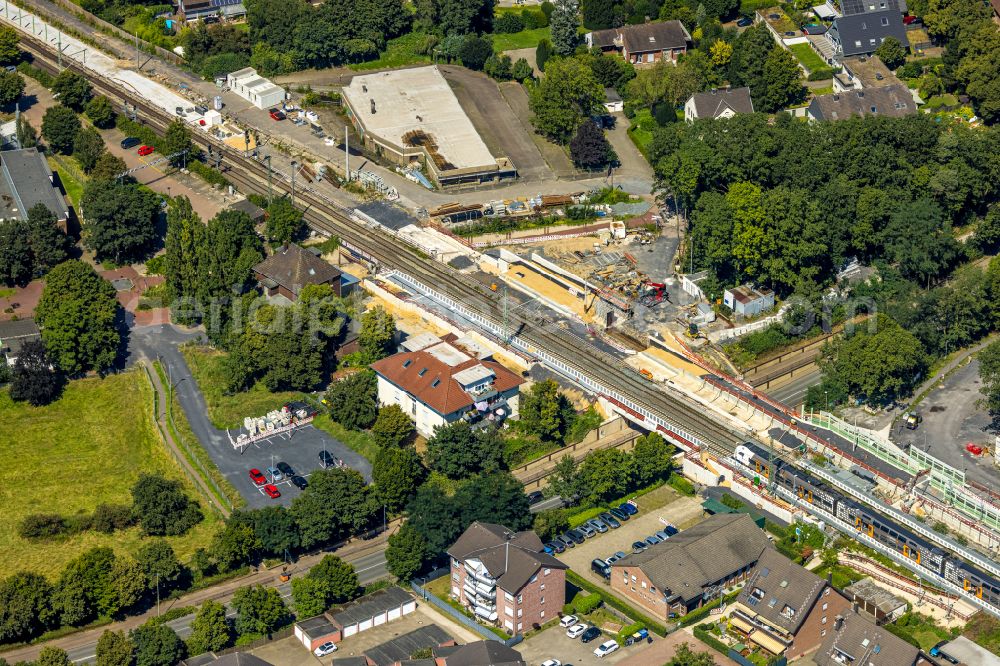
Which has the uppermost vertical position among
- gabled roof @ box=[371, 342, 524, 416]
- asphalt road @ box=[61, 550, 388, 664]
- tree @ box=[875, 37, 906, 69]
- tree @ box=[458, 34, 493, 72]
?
tree @ box=[875, 37, 906, 69]

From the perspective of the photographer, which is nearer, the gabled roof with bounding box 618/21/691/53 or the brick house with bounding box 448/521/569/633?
the brick house with bounding box 448/521/569/633

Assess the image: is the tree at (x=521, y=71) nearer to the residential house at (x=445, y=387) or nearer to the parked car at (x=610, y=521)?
the residential house at (x=445, y=387)

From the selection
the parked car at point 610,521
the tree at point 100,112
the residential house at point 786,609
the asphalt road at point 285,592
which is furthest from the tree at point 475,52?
the residential house at point 786,609

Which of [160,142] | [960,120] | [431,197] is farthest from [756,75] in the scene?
[160,142]

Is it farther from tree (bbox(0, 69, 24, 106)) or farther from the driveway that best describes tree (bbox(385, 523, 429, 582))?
tree (bbox(0, 69, 24, 106))

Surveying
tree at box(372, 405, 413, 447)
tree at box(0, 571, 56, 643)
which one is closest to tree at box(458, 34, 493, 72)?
tree at box(372, 405, 413, 447)

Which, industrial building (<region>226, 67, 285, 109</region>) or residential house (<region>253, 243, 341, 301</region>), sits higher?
industrial building (<region>226, 67, 285, 109</region>)

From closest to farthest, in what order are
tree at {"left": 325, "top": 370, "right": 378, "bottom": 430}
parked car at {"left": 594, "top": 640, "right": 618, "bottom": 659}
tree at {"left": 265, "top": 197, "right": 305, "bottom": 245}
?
parked car at {"left": 594, "top": 640, "right": 618, "bottom": 659}, tree at {"left": 325, "top": 370, "right": 378, "bottom": 430}, tree at {"left": 265, "top": 197, "right": 305, "bottom": 245}
